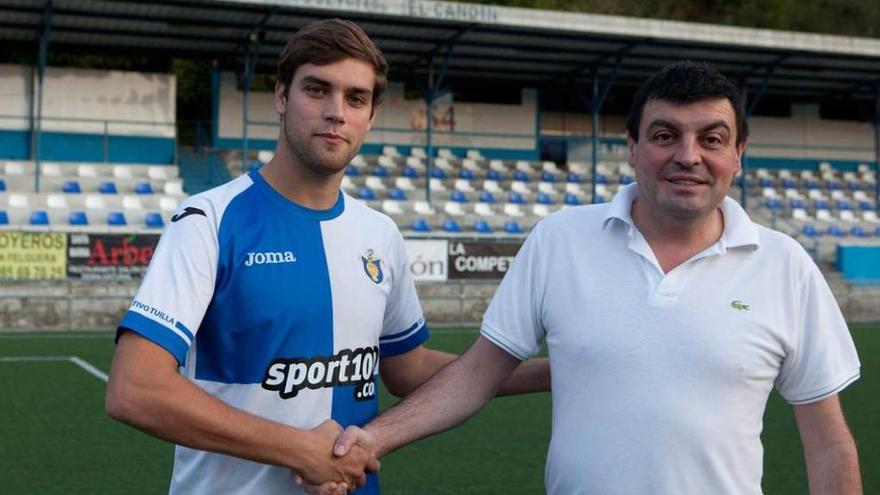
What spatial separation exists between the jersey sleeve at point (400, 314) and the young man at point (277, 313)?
15 cm

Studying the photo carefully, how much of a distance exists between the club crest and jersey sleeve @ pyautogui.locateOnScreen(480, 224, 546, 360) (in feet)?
1.18

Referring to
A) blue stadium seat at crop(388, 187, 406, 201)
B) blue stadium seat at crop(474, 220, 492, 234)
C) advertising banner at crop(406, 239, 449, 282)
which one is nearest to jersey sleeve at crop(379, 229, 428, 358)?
advertising banner at crop(406, 239, 449, 282)

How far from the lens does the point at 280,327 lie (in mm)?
2795

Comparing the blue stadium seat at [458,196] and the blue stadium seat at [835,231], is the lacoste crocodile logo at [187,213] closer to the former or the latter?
the blue stadium seat at [458,196]

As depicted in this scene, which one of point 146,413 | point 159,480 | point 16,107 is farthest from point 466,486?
point 16,107

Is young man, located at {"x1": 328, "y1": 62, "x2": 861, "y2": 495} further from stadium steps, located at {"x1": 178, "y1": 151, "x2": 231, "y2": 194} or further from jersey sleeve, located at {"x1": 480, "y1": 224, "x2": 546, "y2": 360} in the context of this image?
stadium steps, located at {"x1": 178, "y1": 151, "x2": 231, "y2": 194}

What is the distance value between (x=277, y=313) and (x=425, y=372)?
78cm

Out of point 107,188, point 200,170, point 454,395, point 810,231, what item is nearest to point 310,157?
point 454,395

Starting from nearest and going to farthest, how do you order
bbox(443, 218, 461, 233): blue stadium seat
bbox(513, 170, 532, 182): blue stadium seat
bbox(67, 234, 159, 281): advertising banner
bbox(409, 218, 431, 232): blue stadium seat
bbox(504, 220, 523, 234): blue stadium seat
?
bbox(67, 234, 159, 281): advertising banner, bbox(409, 218, 431, 232): blue stadium seat, bbox(443, 218, 461, 233): blue stadium seat, bbox(504, 220, 523, 234): blue stadium seat, bbox(513, 170, 532, 182): blue stadium seat

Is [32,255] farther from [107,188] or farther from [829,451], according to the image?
[829,451]

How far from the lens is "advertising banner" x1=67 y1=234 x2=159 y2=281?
663 inches

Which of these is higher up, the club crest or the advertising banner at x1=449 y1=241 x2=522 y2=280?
the club crest

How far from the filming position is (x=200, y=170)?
24.1 meters

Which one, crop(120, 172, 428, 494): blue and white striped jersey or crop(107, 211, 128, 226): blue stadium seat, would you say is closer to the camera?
crop(120, 172, 428, 494): blue and white striped jersey
